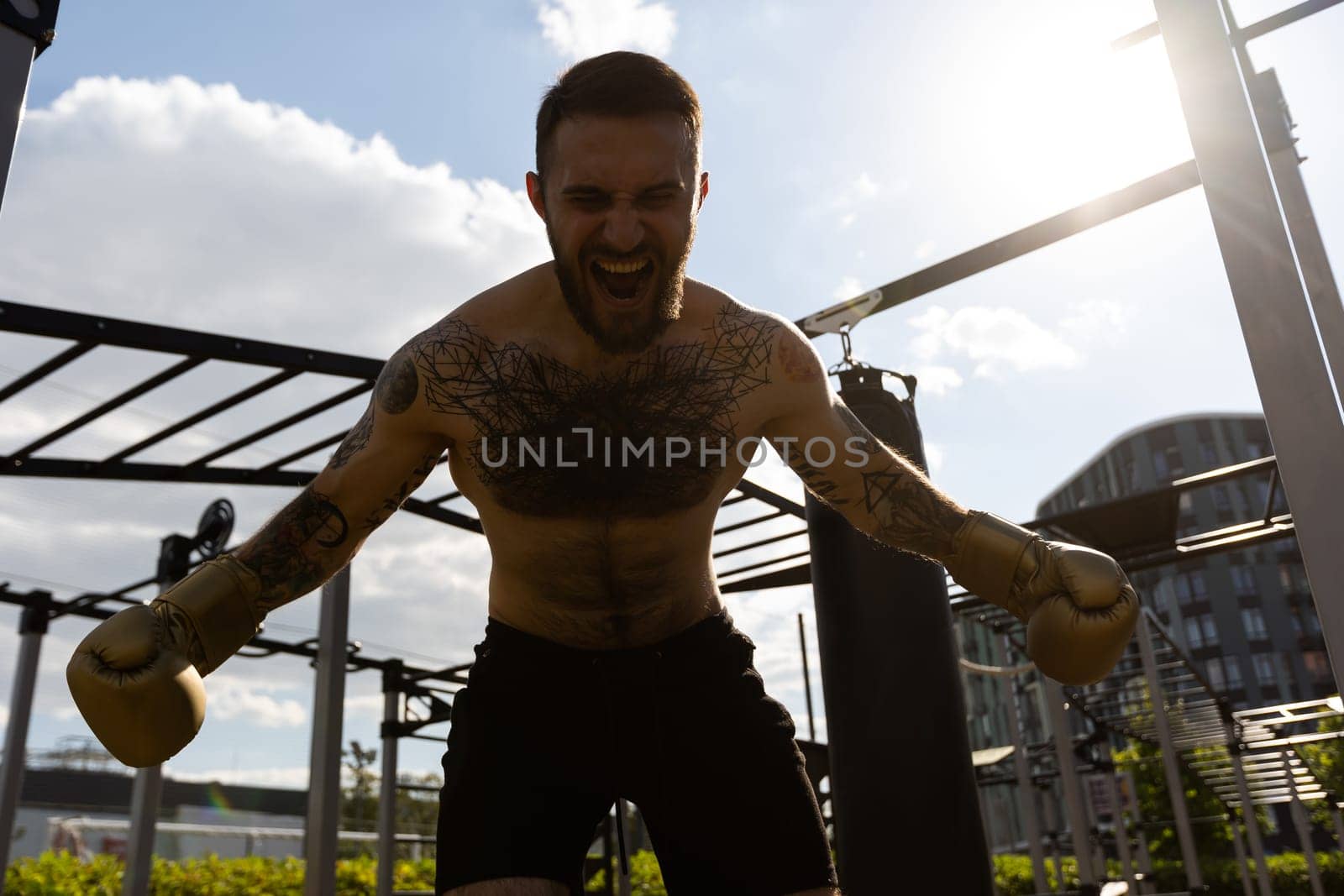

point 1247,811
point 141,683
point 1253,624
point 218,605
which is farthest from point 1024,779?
point 1253,624

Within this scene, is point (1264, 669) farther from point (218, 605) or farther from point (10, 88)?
point (10, 88)

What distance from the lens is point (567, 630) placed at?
1860mm

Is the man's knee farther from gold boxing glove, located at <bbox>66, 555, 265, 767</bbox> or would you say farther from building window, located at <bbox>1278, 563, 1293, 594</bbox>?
building window, located at <bbox>1278, 563, 1293, 594</bbox>

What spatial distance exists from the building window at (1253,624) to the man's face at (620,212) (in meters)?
55.4

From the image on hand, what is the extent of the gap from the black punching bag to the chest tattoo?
197 cm

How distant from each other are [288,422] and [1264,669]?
5368 centimetres

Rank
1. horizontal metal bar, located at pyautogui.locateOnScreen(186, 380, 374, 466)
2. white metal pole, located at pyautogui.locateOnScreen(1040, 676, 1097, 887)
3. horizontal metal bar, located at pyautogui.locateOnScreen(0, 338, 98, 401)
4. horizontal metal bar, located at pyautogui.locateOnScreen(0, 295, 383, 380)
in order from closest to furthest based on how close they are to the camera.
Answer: horizontal metal bar, located at pyautogui.locateOnScreen(0, 295, 383, 380) < horizontal metal bar, located at pyautogui.locateOnScreen(0, 338, 98, 401) < horizontal metal bar, located at pyautogui.locateOnScreen(186, 380, 374, 466) < white metal pole, located at pyautogui.locateOnScreen(1040, 676, 1097, 887)

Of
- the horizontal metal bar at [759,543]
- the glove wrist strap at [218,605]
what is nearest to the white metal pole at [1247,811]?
the horizontal metal bar at [759,543]

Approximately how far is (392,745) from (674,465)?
8.68 metres

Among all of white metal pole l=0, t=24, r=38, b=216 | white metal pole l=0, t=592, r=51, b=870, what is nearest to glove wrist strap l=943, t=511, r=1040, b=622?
white metal pole l=0, t=24, r=38, b=216

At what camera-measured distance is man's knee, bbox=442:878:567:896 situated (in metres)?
1.53

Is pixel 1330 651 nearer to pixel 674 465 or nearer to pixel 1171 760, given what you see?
pixel 674 465

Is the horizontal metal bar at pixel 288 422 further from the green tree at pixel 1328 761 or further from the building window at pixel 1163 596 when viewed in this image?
the building window at pixel 1163 596

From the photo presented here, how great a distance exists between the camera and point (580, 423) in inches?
74.3
